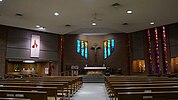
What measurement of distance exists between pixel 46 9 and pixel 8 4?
6.15ft

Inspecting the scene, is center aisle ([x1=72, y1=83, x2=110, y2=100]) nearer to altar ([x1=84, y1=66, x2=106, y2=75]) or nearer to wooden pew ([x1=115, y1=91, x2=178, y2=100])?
wooden pew ([x1=115, y1=91, x2=178, y2=100])

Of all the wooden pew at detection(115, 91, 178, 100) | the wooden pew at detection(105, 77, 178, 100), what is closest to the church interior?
the wooden pew at detection(105, 77, 178, 100)

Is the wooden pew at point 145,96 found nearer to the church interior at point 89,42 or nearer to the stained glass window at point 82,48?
the church interior at point 89,42

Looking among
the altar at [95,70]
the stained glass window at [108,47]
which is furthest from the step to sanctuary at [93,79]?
the stained glass window at [108,47]

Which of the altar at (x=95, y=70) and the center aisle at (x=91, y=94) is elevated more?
the altar at (x=95, y=70)

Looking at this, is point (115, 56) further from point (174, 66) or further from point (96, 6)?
point (96, 6)

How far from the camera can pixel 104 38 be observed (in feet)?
55.4

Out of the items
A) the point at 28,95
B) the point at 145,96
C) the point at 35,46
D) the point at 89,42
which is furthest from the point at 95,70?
the point at 145,96

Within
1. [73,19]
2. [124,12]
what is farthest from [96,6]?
[73,19]

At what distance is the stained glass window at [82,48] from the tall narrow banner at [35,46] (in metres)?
4.10

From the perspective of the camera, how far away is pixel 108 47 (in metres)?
16.5

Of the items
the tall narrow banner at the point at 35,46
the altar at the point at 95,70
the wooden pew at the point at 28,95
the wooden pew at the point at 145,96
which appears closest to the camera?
the wooden pew at the point at 145,96

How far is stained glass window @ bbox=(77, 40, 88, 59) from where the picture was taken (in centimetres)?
1641

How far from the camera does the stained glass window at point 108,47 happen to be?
1628 centimetres
